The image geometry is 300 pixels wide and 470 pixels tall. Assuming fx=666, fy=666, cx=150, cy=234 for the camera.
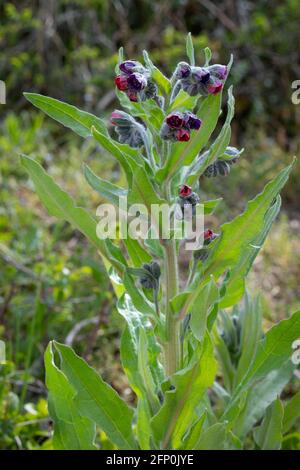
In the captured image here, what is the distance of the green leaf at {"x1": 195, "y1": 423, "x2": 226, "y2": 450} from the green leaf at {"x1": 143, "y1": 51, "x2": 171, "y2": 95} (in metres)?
0.79

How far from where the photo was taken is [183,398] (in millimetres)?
1553

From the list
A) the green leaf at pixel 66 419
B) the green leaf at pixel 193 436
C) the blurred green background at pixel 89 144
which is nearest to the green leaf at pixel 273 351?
the green leaf at pixel 193 436

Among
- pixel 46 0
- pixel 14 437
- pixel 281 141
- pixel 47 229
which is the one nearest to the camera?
pixel 14 437

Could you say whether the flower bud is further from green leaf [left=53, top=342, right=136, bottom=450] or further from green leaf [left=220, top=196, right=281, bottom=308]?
green leaf [left=53, top=342, right=136, bottom=450]

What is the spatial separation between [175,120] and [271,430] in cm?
91

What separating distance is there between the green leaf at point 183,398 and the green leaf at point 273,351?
0.15m

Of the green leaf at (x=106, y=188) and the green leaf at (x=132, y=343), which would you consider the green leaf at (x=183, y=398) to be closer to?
the green leaf at (x=132, y=343)

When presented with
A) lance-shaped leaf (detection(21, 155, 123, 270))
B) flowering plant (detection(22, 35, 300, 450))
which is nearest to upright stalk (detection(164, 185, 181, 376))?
flowering plant (detection(22, 35, 300, 450))

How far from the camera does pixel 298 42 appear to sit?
241 inches

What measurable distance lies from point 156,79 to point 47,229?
244cm

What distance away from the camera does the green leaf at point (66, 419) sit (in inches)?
65.2

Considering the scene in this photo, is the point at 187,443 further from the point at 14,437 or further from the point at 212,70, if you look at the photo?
the point at 212,70

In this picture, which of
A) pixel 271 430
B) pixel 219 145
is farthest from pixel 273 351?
pixel 219 145
